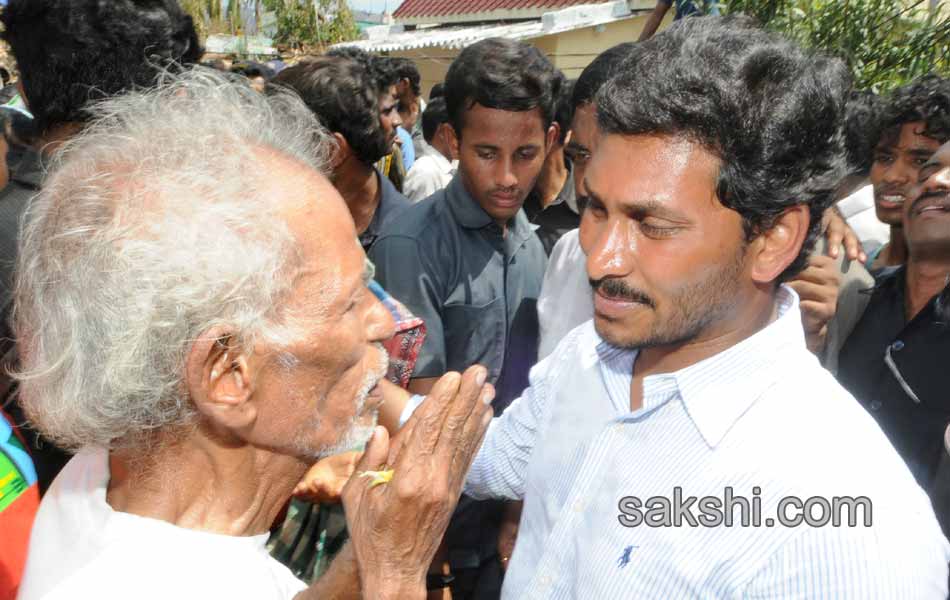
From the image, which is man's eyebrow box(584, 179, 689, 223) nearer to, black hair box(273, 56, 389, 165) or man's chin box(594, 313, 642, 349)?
man's chin box(594, 313, 642, 349)

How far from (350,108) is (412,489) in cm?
284

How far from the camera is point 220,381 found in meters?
1.45

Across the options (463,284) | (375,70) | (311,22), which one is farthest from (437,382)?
(311,22)

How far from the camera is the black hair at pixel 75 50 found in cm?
237

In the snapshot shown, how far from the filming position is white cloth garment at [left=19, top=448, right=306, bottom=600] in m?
1.35

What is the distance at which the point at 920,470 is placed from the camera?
2465 millimetres

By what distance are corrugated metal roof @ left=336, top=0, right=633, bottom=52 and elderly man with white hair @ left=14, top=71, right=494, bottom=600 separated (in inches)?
441

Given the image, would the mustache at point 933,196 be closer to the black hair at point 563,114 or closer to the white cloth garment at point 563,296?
the white cloth garment at point 563,296

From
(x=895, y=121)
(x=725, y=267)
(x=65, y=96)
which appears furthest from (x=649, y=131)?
(x=895, y=121)

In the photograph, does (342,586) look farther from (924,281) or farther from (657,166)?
(924,281)

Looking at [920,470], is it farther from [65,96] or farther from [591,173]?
[65,96]

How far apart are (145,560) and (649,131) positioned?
1.29m

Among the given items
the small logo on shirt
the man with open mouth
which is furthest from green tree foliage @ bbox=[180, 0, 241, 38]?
the small logo on shirt

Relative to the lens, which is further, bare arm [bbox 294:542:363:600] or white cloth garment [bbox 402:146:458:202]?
white cloth garment [bbox 402:146:458:202]
